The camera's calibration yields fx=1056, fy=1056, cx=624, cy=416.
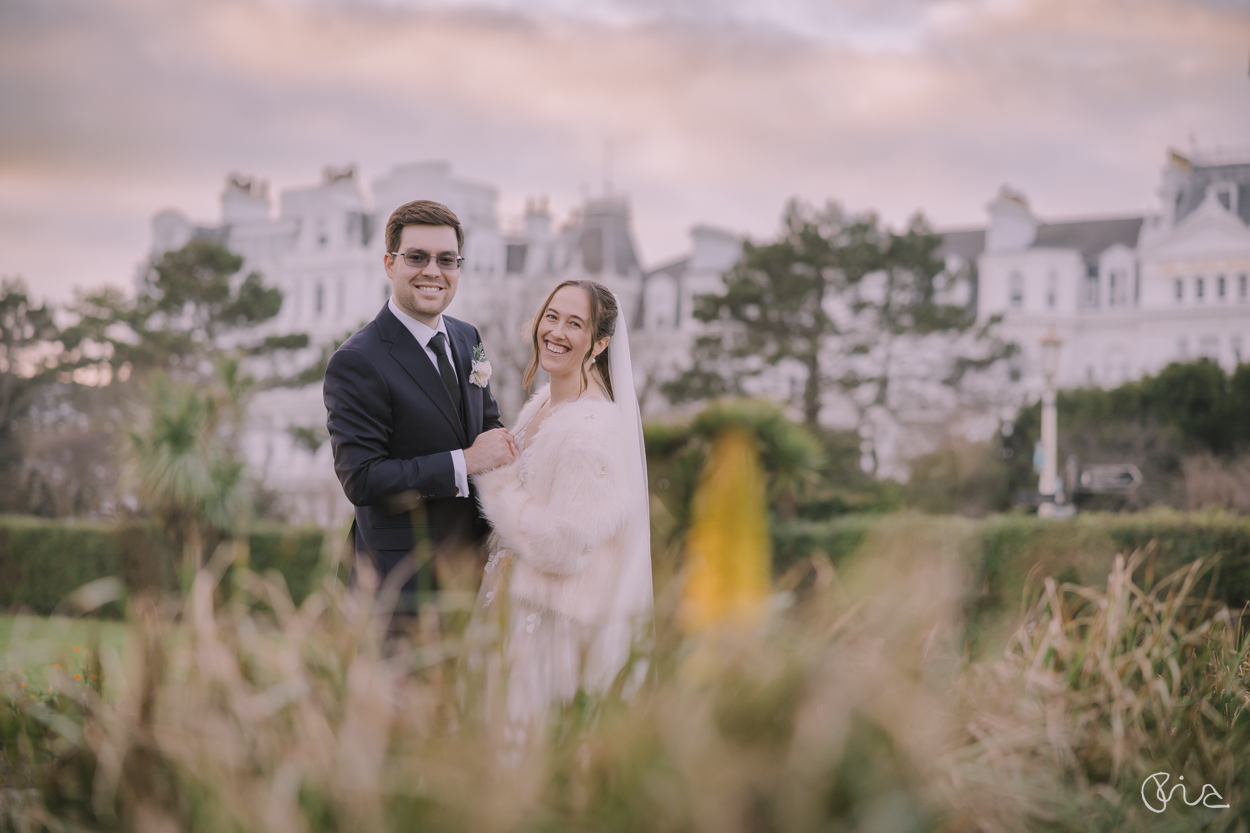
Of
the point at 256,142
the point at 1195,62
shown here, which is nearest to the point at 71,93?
the point at 256,142

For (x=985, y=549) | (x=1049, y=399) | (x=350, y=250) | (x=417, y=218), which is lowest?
(x=985, y=549)

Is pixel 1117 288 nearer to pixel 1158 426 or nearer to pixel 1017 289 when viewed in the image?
pixel 1017 289

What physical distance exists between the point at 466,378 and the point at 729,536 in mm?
4756

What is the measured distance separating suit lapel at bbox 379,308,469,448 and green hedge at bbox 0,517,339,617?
548 inches

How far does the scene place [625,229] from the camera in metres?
46.8

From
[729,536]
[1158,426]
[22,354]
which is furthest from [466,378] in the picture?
[22,354]

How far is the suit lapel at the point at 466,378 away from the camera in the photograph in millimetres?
4133

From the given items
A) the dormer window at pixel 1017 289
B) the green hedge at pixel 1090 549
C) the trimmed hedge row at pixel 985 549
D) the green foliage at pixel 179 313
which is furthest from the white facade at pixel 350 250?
the green hedge at pixel 1090 549

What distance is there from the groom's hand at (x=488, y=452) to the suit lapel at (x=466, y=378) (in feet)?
0.97

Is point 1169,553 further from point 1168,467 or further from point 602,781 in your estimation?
point 1168,467

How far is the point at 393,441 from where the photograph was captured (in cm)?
392

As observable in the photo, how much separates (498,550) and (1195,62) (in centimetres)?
3794

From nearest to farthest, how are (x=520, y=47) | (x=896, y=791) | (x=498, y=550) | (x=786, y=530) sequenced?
1. (x=896, y=791)
2. (x=498, y=550)
3. (x=786, y=530)
4. (x=520, y=47)

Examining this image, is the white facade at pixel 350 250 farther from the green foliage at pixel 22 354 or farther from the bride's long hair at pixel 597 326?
the bride's long hair at pixel 597 326
